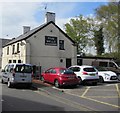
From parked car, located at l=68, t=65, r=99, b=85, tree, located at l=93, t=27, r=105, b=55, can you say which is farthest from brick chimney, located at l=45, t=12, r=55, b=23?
tree, located at l=93, t=27, r=105, b=55

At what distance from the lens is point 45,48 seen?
33.7m

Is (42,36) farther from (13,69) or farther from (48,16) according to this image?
(13,69)

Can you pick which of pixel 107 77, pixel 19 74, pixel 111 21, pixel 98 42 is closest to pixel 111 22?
pixel 111 21

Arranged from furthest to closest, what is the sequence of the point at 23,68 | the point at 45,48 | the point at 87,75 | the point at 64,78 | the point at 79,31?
1. the point at 79,31
2. the point at 45,48
3. the point at 87,75
4. the point at 23,68
5. the point at 64,78

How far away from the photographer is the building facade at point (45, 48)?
32.4m

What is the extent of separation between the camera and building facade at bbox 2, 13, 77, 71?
32406 millimetres

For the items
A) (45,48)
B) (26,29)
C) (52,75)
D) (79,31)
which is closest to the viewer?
(52,75)

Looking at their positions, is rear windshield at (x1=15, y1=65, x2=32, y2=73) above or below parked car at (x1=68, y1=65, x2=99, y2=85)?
above

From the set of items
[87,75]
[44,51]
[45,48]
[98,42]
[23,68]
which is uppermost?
[98,42]

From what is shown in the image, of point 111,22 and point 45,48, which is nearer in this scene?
point 45,48

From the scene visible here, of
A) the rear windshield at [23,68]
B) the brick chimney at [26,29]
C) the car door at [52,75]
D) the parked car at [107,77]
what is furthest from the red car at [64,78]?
the brick chimney at [26,29]

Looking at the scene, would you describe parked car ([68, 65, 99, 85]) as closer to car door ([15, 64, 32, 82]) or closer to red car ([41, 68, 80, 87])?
red car ([41, 68, 80, 87])

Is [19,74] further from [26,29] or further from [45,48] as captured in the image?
[26,29]

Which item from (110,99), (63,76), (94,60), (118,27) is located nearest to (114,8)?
(118,27)
